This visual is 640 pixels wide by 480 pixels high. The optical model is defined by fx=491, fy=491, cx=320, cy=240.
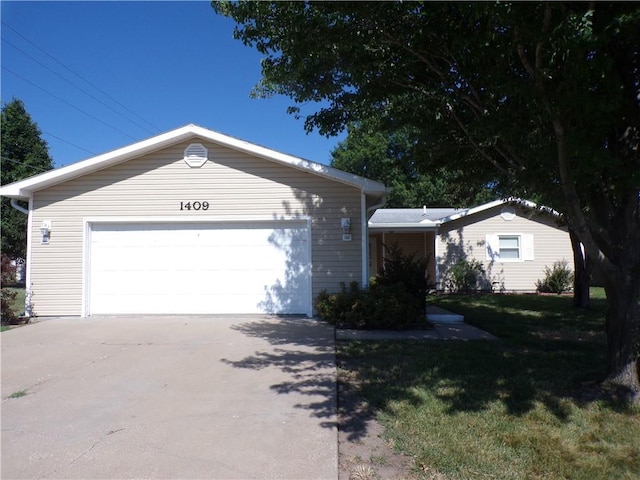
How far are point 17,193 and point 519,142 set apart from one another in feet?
34.2

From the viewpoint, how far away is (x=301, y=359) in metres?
7.05

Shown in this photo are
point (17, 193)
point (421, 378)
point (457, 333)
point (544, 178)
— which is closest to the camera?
point (544, 178)

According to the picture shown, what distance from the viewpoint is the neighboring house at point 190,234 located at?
1112cm

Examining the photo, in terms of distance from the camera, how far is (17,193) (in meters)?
10.9

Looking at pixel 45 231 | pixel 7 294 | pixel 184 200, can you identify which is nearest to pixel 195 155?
pixel 184 200

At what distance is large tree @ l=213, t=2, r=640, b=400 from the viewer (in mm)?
4895

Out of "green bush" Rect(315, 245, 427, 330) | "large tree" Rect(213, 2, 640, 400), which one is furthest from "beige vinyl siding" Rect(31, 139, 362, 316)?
"large tree" Rect(213, 2, 640, 400)

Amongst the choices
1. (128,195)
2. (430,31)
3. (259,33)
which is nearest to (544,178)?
(430,31)

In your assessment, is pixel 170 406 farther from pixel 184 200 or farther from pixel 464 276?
pixel 464 276

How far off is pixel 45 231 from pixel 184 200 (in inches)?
126

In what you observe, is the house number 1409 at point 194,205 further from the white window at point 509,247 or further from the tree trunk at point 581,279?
the white window at point 509,247

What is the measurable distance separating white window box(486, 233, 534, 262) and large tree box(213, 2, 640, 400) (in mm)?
13205

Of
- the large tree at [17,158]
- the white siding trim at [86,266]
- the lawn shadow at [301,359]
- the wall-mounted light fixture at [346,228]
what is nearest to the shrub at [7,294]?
the white siding trim at [86,266]

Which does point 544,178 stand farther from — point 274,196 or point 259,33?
point 274,196
